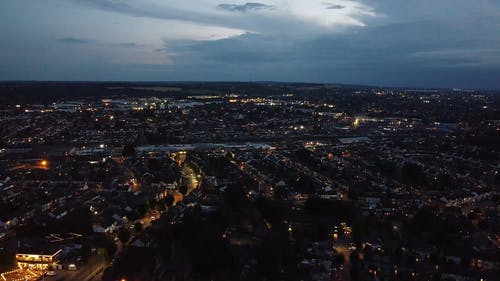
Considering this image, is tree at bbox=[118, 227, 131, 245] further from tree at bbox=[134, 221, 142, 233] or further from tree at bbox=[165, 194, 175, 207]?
tree at bbox=[165, 194, 175, 207]

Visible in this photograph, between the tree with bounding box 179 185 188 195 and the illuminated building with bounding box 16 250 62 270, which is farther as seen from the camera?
the tree with bounding box 179 185 188 195

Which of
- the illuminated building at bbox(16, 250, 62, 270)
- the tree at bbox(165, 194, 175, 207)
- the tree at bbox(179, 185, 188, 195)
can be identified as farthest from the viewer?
the tree at bbox(179, 185, 188, 195)

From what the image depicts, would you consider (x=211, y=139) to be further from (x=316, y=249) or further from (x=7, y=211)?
(x=316, y=249)

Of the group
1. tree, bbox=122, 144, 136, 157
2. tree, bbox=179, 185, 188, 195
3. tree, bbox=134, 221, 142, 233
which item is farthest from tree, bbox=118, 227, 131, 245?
tree, bbox=122, 144, 136, 157

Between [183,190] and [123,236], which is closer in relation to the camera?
[123,236]

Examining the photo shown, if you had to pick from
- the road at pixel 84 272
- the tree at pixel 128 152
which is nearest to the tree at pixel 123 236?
the road at pixel 84 272

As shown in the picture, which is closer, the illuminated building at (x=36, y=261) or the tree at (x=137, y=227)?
the illuminated building at (x=36, y=261)

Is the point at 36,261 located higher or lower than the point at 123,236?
lower

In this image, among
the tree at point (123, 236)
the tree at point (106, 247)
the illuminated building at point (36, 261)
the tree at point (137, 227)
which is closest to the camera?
the illuminated building at point (36, 261)

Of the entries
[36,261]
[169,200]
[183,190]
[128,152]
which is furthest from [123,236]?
[128,152]

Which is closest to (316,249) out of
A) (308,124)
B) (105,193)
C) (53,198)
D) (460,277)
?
(460,277)

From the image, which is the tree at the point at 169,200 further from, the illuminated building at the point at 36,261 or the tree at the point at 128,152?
the tree at the point at 128,152

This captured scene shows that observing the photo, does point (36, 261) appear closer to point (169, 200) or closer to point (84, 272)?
point (84, 272)
